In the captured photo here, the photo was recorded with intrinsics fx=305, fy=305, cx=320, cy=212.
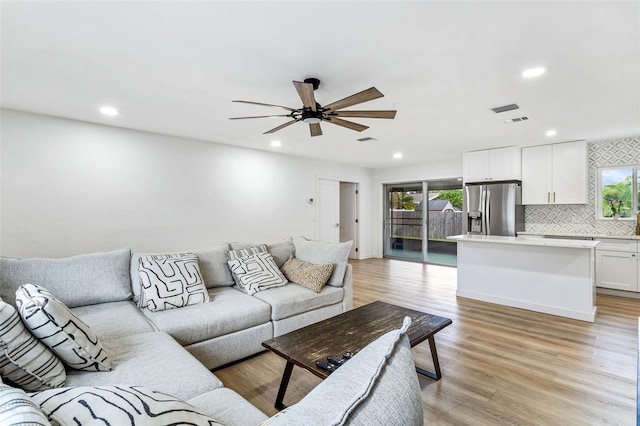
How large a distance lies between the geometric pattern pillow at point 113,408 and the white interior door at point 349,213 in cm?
705

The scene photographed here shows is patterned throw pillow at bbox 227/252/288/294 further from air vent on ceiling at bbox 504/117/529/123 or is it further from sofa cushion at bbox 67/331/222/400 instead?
air vent on ceiling at bbox 504/117/529/123

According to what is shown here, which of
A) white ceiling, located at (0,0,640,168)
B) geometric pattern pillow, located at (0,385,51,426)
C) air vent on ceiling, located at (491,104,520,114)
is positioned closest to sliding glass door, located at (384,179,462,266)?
white ceiling, located at (0,0,640,168)

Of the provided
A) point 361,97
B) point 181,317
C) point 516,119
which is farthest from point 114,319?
point 516,119

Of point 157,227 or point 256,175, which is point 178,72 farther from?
point 256,175

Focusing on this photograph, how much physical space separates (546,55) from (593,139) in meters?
3.63

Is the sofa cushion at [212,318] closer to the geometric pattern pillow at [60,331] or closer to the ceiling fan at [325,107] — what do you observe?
Answer: the geometric pattern pillow at [60,331]

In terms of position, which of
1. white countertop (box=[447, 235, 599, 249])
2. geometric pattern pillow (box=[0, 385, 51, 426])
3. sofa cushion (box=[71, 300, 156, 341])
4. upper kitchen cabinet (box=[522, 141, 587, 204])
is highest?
upper kitchen cabinet (box=[522, 141, 587, 204])

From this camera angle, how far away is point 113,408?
71 centimetres

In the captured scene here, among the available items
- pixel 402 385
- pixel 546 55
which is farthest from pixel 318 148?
pixel 402 385

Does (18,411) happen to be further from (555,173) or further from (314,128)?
(555,173)

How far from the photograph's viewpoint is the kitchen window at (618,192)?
4758 millimetres

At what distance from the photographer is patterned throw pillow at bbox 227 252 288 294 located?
9.93ft

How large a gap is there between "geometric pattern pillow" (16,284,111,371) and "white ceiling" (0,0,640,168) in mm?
1633

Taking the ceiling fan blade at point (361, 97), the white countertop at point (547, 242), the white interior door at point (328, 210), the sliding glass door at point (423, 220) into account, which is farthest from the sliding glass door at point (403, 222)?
the ceiling fan blade at point (361, 97)
